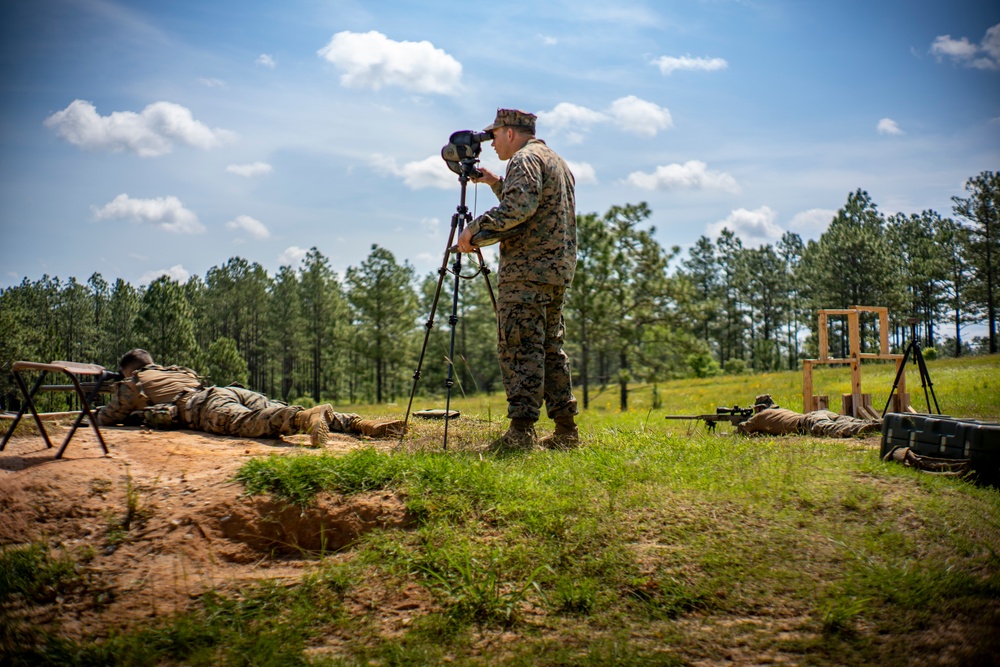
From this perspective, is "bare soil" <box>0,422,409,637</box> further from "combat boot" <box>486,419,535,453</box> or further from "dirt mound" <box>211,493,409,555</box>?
"combat boot" <box>486,419,535,453</box>

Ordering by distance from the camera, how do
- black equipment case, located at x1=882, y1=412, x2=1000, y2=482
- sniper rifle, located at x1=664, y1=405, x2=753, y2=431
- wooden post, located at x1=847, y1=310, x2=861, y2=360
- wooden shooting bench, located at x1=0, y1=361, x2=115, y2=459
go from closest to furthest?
1. wooden shooting bench, located at x1=0, y1=361, x2=115, y2=459
2. black equipment case, located at x1=882, y1=412, x2=1000, y2=482
3. sniper rifle, located at x1=664, y1=405, x2=753, y2=431
4. wooden post, located at x1=847, y1=310, x2=861, y2=360

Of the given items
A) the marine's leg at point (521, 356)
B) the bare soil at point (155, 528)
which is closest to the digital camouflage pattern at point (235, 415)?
the bare soil at point (155, 528)

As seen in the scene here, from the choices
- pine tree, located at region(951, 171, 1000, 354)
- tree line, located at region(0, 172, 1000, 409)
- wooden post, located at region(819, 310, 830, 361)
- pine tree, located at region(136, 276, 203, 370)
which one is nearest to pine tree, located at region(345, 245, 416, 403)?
tree line, located at region(0, 172, 1000, 409)

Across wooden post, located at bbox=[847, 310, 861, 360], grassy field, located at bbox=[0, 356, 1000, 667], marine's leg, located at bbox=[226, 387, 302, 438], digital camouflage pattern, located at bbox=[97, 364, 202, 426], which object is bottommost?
grassy field, located at bbox=[0, 356, 1000, 667]

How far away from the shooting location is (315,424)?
6102 millimetres

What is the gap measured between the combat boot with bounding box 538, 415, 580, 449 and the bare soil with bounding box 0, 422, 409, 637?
6.98 ft

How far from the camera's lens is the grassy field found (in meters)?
3.18

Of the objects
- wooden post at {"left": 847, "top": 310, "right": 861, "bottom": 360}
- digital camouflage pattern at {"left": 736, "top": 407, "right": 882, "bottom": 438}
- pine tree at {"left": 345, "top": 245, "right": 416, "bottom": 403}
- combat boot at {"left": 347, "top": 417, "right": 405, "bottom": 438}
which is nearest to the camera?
combat boot at {"left": 347, "top": 417, "right": 405, "bottom": 438}

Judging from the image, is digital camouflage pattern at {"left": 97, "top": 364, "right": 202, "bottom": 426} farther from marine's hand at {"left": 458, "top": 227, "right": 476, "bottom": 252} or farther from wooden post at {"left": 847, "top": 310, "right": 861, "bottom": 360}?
wooden post at {"left": 847, "top": 310, "right": 861, "bottom": 360}

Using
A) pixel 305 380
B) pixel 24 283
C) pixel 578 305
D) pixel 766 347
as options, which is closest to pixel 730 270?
pixel 766 347

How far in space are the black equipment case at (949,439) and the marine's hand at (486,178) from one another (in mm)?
3872

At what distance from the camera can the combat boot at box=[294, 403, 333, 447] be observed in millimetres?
6051

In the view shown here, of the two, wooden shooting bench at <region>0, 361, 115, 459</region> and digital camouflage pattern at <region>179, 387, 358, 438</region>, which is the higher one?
wooden shooting bench at <region>0, 361, 115, 459</region>

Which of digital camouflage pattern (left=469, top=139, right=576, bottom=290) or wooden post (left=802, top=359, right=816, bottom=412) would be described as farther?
wooden post (left=802, top=359, right=816, bottom=412)
